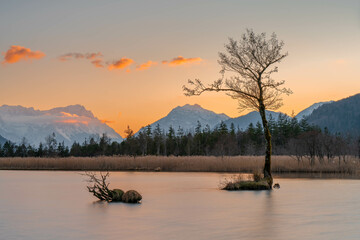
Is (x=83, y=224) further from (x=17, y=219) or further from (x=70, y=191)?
(x=70, y=191)

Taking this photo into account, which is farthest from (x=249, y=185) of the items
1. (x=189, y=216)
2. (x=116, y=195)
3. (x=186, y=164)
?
(x=186, y=164)

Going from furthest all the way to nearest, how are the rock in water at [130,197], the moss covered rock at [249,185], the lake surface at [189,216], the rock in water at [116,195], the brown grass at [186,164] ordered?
the brown grass at [186,164] < the moss covered rock at [249,185] < the rock in water at [116,195] < the rock in water at [130,197] < the lake surface at [189,216]

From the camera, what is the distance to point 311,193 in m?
26.1

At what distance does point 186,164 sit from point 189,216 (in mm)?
35019

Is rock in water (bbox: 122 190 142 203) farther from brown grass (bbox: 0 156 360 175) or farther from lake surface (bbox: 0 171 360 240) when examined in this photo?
brown grass (bbox: 0 156 360 175)

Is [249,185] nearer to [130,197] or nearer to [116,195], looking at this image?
A: [130,197]

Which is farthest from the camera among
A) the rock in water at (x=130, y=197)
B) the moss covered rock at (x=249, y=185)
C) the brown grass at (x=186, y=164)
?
the brown grass at (x=186, y=164)

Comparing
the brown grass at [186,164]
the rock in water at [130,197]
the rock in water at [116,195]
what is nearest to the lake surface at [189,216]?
the rock in water at [130,197]

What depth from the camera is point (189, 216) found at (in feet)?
56.6

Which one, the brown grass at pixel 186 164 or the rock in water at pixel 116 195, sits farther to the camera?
the brown grass at pixel 186 164

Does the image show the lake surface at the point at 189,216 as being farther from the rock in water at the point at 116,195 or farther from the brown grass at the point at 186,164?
the brown grass at the point at 186,164

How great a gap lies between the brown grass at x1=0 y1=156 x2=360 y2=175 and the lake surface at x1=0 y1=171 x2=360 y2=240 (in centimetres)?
1918

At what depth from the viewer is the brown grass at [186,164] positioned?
151ft

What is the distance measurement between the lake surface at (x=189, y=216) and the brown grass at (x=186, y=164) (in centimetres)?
1918
